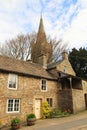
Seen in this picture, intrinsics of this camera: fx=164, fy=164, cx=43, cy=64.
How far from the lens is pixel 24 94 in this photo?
19.3 meters

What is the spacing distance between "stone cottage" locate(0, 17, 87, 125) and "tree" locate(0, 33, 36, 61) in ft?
36.9

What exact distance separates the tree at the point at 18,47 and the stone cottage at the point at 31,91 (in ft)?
36.9

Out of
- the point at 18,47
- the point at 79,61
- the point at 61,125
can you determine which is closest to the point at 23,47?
the point at 18,47

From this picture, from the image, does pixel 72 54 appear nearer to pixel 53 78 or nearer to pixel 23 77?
pixel 53 78

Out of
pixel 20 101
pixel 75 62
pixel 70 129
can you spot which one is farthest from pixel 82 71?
pixel 70 129

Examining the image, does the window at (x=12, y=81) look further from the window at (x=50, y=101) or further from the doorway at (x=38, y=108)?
the window at (x=50, y=101)

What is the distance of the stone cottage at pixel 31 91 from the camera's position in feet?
58.0

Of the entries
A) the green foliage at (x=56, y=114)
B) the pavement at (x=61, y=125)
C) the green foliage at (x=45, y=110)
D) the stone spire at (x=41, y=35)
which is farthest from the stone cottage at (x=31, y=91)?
the stone spire at (x=41, y=35)

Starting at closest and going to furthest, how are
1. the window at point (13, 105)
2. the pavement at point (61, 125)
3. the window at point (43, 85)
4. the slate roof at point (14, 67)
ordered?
the pavement at point (61, 125), the window at point (13, 105), the slate roof at point (14, 67), the window at point (43, 85)

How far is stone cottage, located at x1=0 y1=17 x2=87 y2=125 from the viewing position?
17.7 meters

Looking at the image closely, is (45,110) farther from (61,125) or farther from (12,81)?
(61,125)

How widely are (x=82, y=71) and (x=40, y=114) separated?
19.4 meters

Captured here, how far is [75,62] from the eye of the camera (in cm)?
3831

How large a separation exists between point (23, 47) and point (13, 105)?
22.4 m
